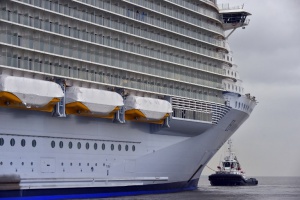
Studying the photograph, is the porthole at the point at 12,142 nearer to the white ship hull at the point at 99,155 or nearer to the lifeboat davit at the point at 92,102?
the white ship hull at the point at 99,155

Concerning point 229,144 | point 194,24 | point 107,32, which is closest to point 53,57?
point 107,32

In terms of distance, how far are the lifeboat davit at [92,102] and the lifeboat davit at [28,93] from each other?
57.7 inches

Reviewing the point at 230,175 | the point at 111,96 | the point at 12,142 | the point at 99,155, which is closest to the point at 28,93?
the point at 12,142

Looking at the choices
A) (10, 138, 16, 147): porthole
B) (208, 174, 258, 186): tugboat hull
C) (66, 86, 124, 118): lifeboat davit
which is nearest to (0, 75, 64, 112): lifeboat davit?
(66, 86, 124, 118): lifeboat davit

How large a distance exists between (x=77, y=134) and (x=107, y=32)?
800 centimetres

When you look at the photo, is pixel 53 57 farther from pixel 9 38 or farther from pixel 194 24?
pixel 194 24

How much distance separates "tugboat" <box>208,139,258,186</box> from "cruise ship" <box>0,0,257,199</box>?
27.8 metres

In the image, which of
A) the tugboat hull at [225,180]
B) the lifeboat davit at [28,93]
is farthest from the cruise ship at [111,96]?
the tugboat hull at [225,180]

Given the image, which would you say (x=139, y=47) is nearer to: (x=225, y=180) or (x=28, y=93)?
(x=28, y=93)

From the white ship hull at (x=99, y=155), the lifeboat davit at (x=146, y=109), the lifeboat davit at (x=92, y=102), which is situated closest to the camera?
the white ship hull at (x=99, y=155)

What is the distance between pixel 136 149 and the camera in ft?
173

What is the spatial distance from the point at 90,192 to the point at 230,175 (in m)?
46.5

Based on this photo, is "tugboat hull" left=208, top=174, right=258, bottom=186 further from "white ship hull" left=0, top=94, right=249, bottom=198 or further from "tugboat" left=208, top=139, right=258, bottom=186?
"white ship hull" left=0, top=94, right=249, bottom=198

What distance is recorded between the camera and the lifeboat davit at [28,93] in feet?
135
